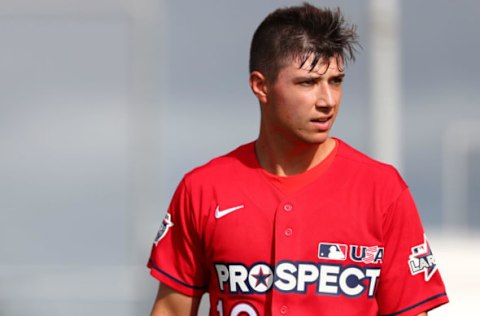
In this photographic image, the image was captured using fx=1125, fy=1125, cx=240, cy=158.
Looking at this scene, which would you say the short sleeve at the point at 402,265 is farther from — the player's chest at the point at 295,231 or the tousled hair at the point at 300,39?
the tousled hair at the point at 300,39

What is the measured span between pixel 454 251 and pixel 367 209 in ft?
6.54

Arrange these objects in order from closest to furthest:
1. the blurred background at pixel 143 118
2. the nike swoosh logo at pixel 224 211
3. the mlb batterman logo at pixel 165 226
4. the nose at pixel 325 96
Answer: the nose at pixel 325 96 → the nike swoosh logo at pixel 224 211 → the mlb batterman logo at pixel 165 226 → the blurred background at pixel 143 118

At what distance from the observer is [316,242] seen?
2.67 meters

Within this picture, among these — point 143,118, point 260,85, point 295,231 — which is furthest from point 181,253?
point 143,118

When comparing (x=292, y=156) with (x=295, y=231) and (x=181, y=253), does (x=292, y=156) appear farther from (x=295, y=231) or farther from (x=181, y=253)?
(x=181, y=253)

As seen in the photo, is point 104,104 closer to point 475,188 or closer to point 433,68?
point 433,68

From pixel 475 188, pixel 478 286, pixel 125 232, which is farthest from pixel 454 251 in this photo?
pixel 125 232

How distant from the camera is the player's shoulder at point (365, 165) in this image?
2715 mm

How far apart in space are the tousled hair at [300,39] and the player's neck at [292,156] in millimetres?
178

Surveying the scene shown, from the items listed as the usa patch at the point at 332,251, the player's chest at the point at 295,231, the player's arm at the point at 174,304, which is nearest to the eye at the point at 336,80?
the player's chest at the point at 295,231

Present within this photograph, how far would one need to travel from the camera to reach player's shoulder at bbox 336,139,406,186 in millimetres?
2715

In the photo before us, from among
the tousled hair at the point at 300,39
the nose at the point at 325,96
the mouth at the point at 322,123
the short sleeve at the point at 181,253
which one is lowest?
the short sleeve at the point at 181,253

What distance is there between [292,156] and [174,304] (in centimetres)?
48

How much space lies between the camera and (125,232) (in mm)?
4730
